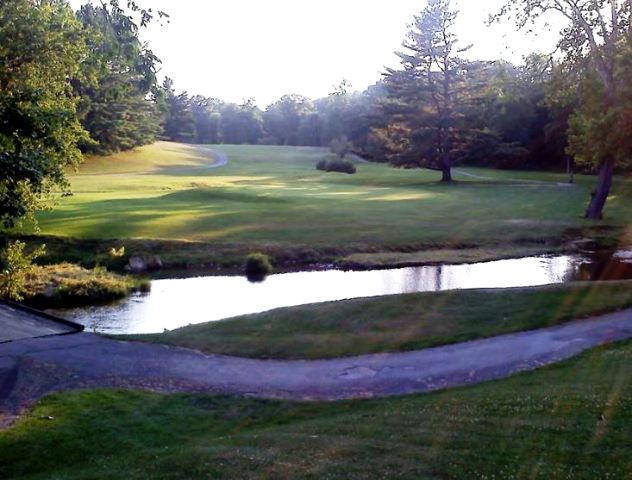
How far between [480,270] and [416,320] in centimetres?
1389

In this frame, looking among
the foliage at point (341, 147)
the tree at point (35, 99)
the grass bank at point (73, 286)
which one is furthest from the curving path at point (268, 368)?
the foliage at point (341, 147)

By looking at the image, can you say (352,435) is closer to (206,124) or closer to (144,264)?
(144,264)

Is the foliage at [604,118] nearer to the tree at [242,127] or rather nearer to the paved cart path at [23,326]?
the paved cart path at [23,326]

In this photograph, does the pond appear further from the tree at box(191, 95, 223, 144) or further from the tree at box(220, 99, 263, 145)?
the tree at box(191, 95, 223, 144)

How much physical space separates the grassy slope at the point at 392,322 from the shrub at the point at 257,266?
10645 mm

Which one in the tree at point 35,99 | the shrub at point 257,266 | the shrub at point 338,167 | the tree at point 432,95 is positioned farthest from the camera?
the shrub at point 338,167

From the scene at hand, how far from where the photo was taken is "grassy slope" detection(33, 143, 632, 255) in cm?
3541

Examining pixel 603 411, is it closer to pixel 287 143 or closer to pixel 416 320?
pixel 416 320

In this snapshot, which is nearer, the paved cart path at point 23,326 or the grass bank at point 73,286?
the paved cart path at point 23,326

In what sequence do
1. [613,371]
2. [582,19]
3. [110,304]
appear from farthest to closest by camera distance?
[582,19] → [110,304] → [613,371]

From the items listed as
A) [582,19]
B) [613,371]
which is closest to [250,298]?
[613,371]

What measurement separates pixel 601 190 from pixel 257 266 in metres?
21.4

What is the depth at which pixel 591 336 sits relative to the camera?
53.8 ft

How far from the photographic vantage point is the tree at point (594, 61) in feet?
97.1
